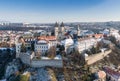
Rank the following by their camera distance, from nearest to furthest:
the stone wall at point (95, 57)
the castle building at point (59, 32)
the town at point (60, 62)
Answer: the town at point (60, 62) < the stone wall at point (95, 57) < the castle building at point (59, 32)

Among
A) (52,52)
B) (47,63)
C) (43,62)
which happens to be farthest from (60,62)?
(52,52)

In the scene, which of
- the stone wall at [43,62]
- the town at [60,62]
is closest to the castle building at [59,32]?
the town at [60,62]

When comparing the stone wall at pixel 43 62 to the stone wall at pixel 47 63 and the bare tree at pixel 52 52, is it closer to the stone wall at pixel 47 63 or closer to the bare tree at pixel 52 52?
the stone wall at pixel 47 63

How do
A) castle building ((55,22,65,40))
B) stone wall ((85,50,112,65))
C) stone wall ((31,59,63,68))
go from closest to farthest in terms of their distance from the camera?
stone wall ((31,59,63,68))
stone wall ((85,50,112,65))
castle building ((55,22,65,40))

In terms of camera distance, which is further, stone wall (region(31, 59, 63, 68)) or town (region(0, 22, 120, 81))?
stone wall (region(31, 59, 63, 68))

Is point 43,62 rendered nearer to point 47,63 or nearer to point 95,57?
point 47,63

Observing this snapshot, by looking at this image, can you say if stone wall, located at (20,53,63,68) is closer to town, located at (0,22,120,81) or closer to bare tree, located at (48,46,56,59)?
town, located at (0,22,120,81)

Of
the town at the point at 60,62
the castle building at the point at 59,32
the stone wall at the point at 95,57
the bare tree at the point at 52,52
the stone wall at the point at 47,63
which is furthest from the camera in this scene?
the castle building at the point at 59,32

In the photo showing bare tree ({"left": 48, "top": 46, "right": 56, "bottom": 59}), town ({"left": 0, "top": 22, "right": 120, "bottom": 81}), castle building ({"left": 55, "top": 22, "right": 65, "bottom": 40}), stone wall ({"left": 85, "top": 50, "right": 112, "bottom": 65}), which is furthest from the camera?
castle building ({"left": 55, "top": 22, "right": 65, "bottom": 40})

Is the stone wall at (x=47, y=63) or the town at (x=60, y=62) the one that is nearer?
the town at (x=60, y=62)

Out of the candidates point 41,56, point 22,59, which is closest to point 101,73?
point 41,56

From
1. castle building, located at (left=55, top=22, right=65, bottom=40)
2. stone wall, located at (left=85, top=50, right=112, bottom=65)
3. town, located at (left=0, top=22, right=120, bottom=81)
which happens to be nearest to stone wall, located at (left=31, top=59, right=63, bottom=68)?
town, located at (left=0, top=22, right=120, bottom=81)

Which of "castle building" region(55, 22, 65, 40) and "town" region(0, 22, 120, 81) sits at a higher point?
"castle building" region(55, 22, 65, 40)
